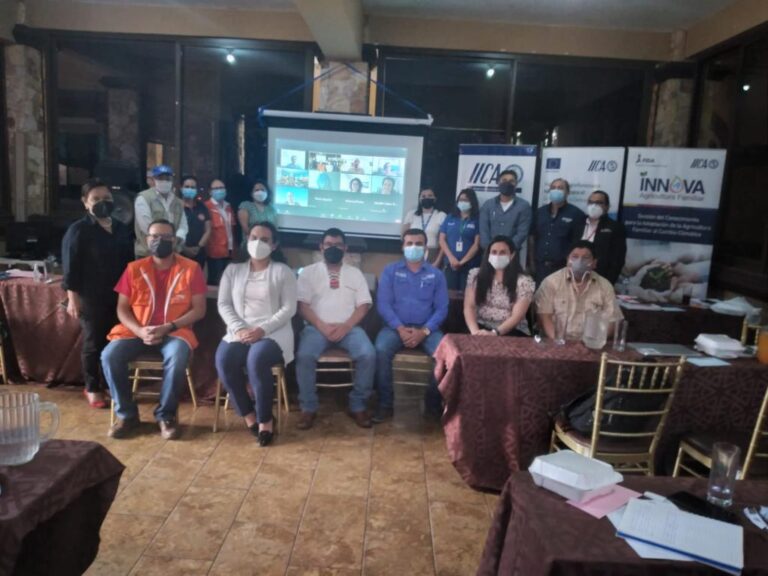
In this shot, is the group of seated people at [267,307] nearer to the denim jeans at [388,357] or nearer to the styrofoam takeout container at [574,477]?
the denim jeans at [388,357]

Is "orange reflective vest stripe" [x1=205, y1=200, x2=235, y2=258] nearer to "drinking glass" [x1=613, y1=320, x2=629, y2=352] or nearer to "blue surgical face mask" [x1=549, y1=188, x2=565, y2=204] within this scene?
"blue surgical face mask" [x1=549, y1=188, x2=565, y2=204]

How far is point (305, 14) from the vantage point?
4.20m

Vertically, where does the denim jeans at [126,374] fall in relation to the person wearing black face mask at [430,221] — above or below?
below

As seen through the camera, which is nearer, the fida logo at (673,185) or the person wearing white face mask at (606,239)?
the person wearing white face mask at (606,239)

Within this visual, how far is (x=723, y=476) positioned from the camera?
1426 mm

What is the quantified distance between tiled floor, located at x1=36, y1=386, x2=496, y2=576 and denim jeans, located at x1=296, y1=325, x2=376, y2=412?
0.56 feet

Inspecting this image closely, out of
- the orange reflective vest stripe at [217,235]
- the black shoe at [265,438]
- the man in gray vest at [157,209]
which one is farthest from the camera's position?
the orange reflective vest stripe at [217,235]

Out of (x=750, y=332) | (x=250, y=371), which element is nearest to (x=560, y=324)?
(x=750, y=332)

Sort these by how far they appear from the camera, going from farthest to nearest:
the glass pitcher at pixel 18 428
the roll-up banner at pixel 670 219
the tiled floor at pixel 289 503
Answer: the roll-up banner at pixel 670 219 → the tiled floor at pixel 289 503 → the glass pitcher at pixel 18 428

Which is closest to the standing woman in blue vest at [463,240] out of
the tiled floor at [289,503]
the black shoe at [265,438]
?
the tiled floor at [289,503]

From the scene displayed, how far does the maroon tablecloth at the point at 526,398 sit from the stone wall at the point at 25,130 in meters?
5.28

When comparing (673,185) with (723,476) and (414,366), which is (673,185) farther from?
(723,476)

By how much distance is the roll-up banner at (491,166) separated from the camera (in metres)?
5.46

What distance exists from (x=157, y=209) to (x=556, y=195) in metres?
3.43
